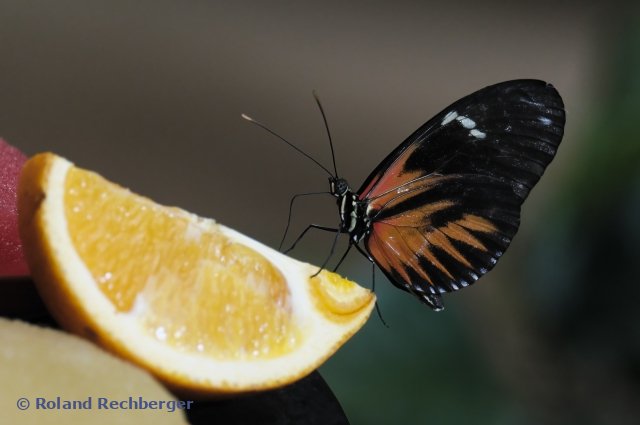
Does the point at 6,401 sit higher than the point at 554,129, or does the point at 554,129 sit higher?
the point at 554,129

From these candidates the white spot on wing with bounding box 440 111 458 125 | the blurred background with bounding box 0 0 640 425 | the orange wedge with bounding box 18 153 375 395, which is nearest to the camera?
the orange wedge with bounding box 18 153 375 395

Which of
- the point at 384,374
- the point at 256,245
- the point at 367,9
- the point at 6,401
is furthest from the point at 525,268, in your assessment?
the point at 367,9

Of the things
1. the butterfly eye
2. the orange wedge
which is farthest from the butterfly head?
the orange wedge

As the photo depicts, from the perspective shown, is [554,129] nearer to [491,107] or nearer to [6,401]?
[491,107]

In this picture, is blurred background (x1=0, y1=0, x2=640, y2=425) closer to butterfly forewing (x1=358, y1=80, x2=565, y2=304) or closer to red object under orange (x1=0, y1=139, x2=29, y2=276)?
Result: butterfly forewing (x1=358, y1=80, x2=565, y2=304)

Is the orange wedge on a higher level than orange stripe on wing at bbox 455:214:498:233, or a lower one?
lower

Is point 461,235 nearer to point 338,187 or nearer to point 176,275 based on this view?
point 338,187
